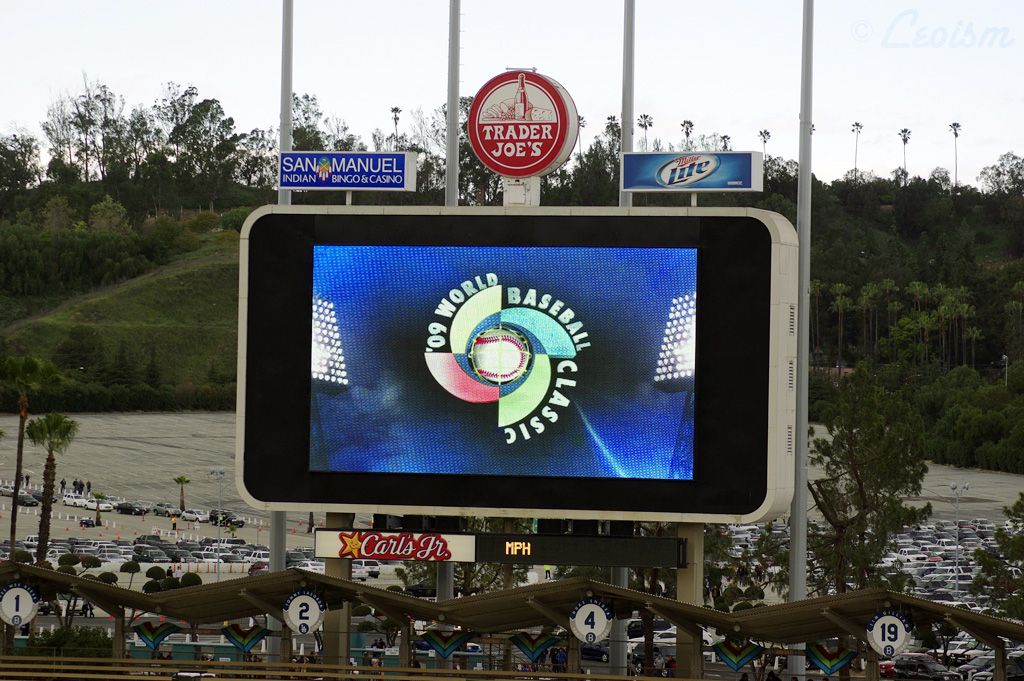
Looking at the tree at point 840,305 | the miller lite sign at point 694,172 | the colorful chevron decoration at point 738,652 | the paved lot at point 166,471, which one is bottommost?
the paved lot at point 166,471

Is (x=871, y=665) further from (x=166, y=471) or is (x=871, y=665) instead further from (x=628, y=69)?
(x=166, y=471)

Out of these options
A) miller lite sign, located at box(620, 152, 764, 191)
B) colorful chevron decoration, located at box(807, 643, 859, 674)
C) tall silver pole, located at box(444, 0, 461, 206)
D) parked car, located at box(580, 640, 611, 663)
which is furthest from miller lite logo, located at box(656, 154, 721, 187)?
parked car, located at box(580, 640, 611, 663)

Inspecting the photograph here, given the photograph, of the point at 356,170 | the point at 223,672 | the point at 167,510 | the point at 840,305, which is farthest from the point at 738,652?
the point at 840,305

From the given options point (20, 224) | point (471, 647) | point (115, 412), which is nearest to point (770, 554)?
point (471, 647)

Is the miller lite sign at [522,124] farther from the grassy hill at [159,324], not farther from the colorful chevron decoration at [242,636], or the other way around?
the grassy hill at [159,324]

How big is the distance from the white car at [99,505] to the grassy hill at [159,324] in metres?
45.1

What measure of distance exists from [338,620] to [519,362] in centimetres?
767

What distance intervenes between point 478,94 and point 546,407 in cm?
757

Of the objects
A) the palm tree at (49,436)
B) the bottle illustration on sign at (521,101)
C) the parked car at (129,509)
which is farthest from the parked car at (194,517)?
the bottle illustration on sign at (521,101)

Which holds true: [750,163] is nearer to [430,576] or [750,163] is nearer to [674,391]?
[674,391]

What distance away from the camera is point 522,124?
29453mm

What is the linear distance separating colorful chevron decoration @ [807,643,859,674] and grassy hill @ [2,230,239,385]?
440ft

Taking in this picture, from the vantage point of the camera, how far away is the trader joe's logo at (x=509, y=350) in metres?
27.7

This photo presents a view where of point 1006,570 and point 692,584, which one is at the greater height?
point 692,584
